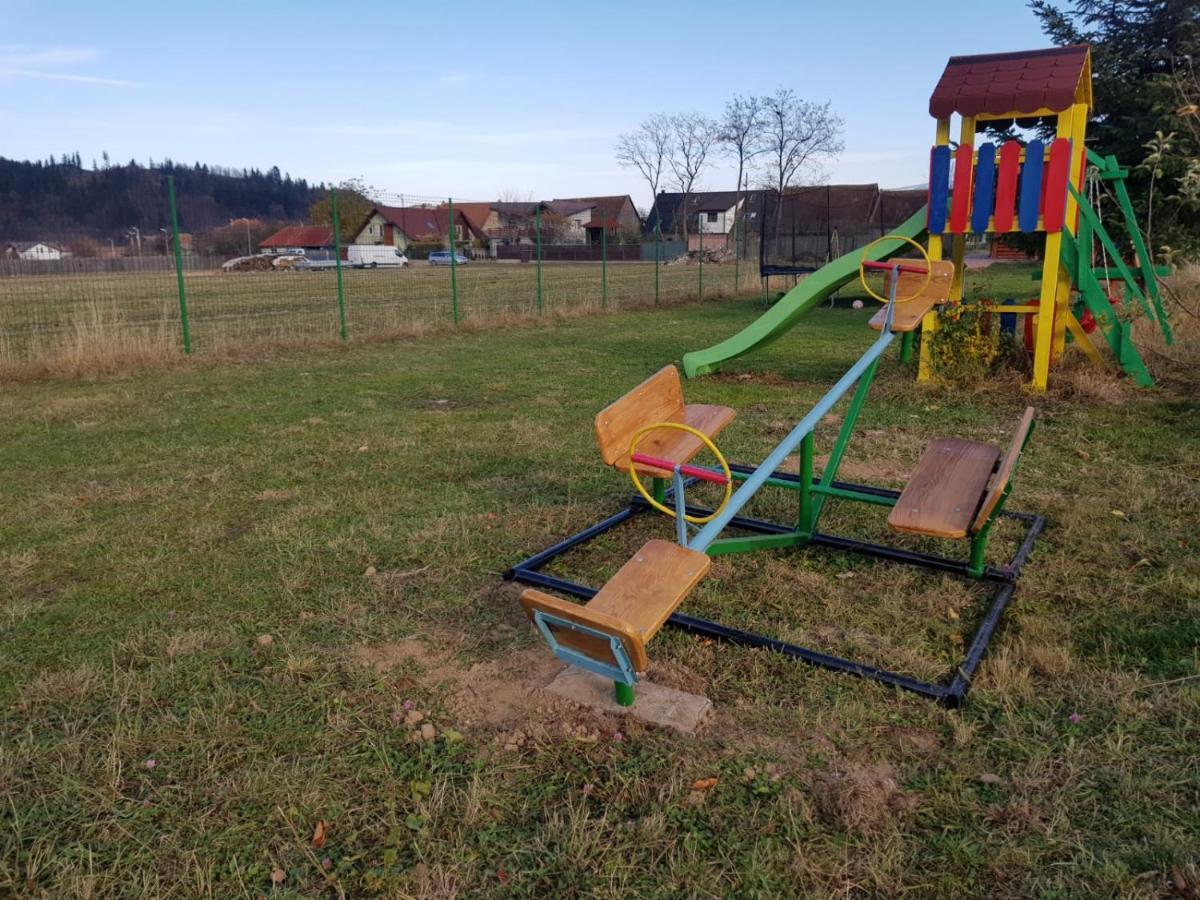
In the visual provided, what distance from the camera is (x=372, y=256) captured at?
2581 cm

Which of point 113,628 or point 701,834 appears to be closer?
point 701,834

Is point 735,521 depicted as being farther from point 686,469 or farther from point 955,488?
point 686,469

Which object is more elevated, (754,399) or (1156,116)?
(1156,116)

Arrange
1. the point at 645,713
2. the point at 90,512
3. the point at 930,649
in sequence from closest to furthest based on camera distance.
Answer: the point at 645,713, the point at 930,649, the point at 90,512

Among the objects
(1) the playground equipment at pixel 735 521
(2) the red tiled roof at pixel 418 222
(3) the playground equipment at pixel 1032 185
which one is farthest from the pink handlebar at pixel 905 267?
(2) the red tiled roof at pixel 418 222

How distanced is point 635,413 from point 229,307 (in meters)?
14.3

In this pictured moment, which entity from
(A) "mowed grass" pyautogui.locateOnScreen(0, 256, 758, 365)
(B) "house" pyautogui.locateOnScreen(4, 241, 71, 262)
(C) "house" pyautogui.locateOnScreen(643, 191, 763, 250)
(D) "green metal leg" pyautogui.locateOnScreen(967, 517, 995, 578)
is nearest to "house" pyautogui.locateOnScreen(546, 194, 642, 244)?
(C) "house" pyautogui.locateOnScreen(643, 191, 763, 250)

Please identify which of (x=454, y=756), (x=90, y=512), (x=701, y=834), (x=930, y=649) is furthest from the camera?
(x=90, y=512)

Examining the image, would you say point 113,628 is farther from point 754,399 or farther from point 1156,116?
point 1156,116

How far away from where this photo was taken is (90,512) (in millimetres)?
4824

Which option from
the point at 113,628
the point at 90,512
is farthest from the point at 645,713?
the point at 90,512

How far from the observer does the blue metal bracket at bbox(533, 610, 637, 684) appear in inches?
94.3

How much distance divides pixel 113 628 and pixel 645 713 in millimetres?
2187

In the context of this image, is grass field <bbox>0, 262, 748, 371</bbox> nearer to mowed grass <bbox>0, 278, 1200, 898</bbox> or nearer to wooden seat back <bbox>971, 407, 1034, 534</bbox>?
mowed grass <bbox>0, 278, 1200, 898</bbox>
